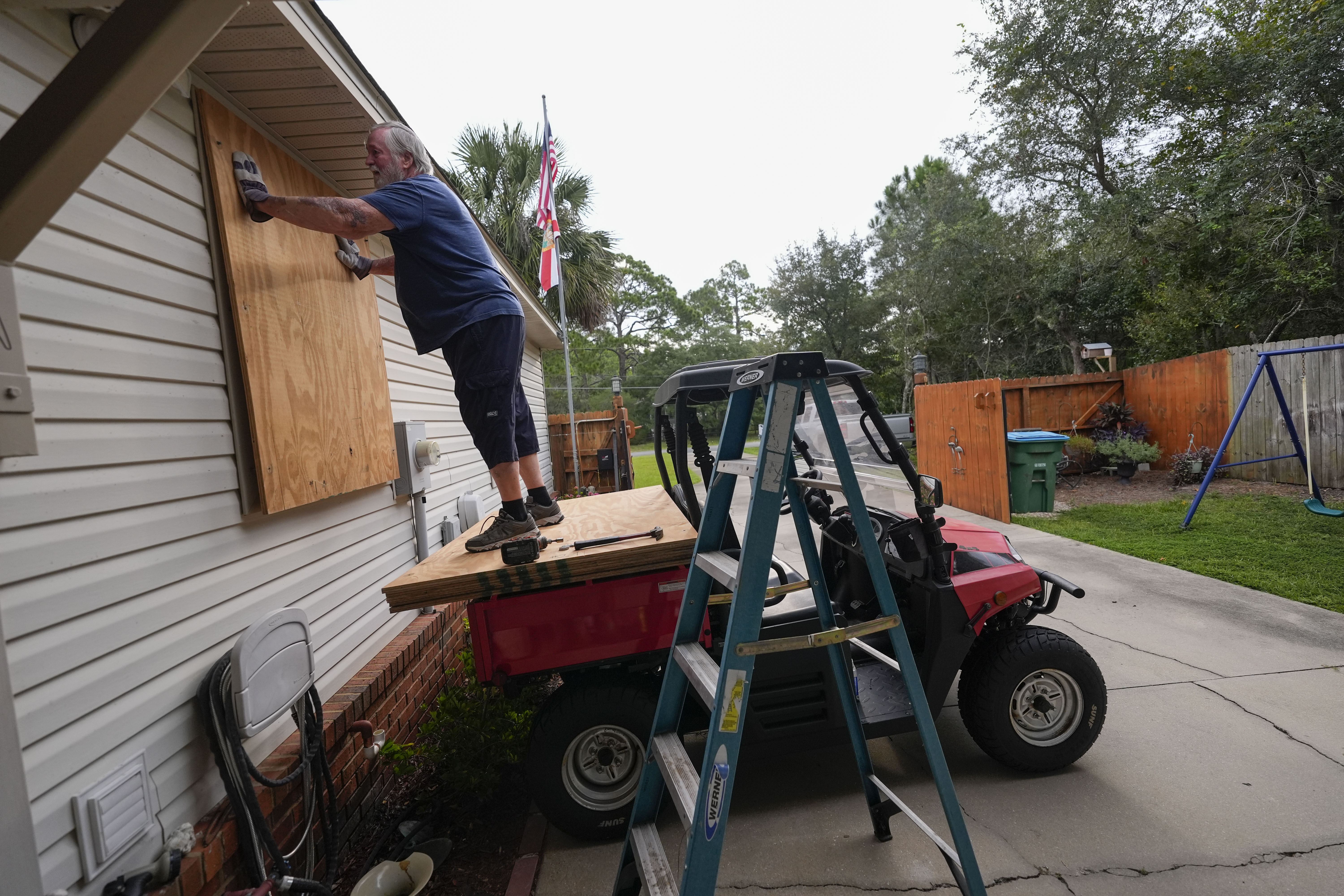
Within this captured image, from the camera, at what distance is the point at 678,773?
1934mm

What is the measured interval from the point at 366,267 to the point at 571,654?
234cm

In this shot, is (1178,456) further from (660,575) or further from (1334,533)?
(660,575)

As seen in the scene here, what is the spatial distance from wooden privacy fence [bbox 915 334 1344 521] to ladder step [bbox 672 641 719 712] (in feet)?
25.6

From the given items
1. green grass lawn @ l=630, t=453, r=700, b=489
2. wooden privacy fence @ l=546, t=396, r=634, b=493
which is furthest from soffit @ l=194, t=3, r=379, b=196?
wooden privacy fence @ l=546, t=396, r=634, b=493

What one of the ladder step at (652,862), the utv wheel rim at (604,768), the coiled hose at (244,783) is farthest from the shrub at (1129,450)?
the coiled hose at (244,783)

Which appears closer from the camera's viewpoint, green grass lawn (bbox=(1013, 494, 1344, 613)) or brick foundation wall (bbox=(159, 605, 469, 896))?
brick foundation wall (bbox=(159, 605, 469, 896))

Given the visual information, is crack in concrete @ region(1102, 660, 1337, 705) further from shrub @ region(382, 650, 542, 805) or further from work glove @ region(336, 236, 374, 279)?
work glove @ region(336, 236, 374, 279)

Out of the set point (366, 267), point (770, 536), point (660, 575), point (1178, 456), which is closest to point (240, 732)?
point (660, 575)

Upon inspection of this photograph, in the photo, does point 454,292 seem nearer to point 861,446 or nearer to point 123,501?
point 123,501

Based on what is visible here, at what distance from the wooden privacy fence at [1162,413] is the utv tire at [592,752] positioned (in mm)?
7504

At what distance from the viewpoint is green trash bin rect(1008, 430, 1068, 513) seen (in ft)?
29.8

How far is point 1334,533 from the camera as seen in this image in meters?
6.93

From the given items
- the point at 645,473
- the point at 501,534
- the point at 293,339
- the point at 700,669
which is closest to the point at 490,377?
the point at 501,534

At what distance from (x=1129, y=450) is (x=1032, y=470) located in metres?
3.90
